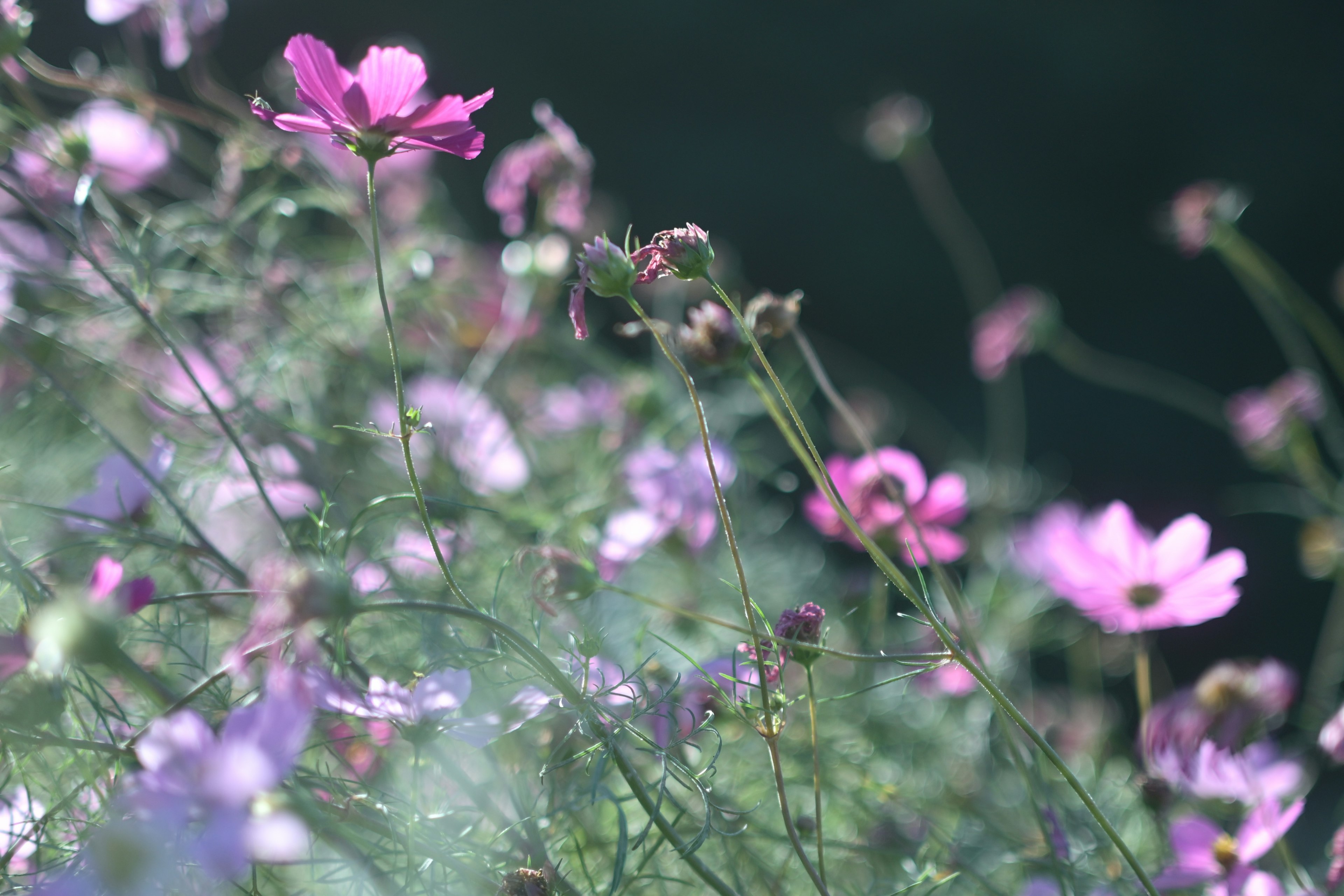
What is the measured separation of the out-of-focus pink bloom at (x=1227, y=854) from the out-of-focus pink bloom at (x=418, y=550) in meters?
0.34

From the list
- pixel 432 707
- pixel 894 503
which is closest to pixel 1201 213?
pixel 894 503

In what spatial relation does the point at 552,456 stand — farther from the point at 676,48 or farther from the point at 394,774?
the point at 676,48

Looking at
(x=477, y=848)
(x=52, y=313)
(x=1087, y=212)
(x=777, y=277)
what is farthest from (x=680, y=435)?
(x=1087, y=212)

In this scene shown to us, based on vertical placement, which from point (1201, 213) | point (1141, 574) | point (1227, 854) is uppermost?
point (1201, 213)

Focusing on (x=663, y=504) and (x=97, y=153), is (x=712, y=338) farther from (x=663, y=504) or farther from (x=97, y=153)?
(x=97, y=153)

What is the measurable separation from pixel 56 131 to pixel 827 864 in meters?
0.54

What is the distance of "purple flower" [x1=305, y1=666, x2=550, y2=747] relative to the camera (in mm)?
313

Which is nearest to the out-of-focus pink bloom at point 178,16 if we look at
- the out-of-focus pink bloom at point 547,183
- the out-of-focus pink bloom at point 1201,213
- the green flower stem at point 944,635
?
the out-of-focus pink bloom at point 547,183

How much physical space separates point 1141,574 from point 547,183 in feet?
1.24

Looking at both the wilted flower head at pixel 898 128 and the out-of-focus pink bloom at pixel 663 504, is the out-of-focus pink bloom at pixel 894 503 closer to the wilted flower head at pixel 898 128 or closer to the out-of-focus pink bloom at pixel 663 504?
the out-of-focus pink bloom at pixel 663 504

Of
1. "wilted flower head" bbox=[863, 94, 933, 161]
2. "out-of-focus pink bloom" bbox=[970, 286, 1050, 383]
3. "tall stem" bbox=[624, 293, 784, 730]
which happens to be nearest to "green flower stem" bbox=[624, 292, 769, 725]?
"tall stem" bbox=[624, 293, 784, 730]

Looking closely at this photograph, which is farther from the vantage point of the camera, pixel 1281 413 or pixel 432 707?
pixel 1281 413

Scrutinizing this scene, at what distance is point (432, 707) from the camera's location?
1.07ft

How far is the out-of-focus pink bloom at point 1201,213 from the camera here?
65cm
